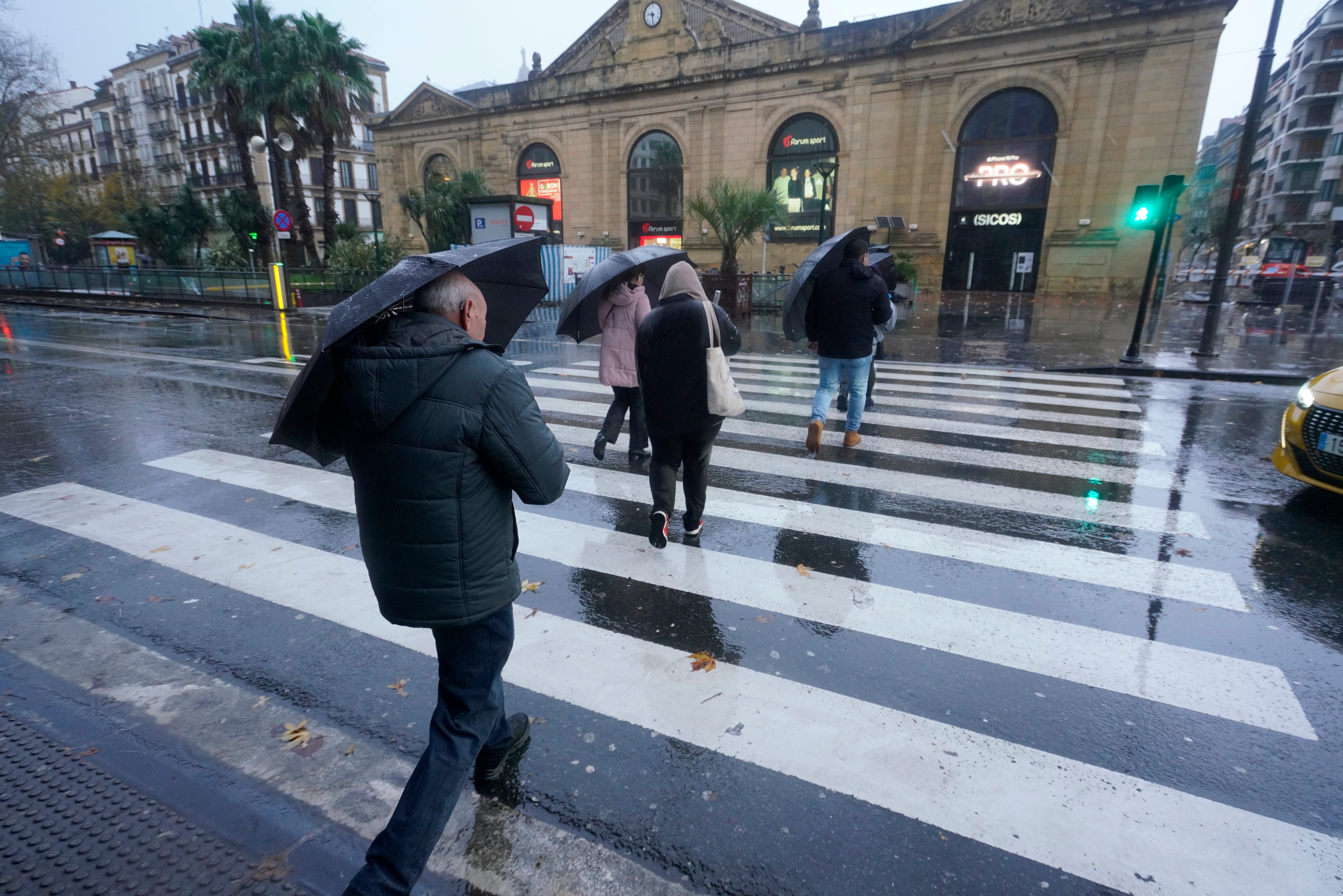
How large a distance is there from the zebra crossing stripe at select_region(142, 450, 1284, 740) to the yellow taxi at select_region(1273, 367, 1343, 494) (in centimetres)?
185

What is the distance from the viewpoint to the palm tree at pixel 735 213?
66.7 ft

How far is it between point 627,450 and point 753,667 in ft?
13.1

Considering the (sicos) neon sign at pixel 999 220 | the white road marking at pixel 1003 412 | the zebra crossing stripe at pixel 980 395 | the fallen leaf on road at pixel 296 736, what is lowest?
the fallen leaf on road at pixel 296 736

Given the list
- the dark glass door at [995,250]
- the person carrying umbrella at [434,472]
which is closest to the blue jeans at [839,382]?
the person carrying umbrella at [434,472]

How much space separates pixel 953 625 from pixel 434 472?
2924mm

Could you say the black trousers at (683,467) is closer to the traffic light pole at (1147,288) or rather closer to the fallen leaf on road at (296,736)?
the fallen leaf on road at (296,736)

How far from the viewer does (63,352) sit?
44.4 feet

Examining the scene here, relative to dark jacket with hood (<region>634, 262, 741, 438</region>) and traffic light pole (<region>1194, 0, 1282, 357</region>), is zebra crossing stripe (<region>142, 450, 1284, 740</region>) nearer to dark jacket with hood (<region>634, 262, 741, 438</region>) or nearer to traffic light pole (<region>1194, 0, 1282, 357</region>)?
A: dark jacket with hood (<region>634, 262, 741, 438</region>)

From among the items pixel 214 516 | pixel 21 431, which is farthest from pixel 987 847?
pixel 21 431

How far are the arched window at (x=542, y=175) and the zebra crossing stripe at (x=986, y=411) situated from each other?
30.9 metres

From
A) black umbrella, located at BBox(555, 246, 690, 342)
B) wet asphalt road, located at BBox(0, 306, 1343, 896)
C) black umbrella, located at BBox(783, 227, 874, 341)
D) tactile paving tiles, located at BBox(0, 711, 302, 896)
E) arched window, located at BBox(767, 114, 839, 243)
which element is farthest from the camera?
arched window, located at BBox(767, 114, 839, 243)

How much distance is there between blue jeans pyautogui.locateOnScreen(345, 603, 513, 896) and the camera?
1.95 metres

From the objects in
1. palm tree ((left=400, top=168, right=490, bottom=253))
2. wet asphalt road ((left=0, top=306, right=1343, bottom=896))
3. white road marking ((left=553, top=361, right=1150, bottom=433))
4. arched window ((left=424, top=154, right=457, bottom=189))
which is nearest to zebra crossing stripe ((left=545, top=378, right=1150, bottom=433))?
white road marking ((left=553, top=361, right=1150, bottom=433))

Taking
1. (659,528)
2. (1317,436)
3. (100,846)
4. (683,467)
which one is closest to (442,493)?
(100,846)
